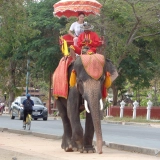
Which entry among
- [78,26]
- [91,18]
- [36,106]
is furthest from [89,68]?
[36,106]

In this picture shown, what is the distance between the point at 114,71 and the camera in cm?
1326

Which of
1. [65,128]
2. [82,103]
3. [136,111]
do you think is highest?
[82,103]

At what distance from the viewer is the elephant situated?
12461 mm

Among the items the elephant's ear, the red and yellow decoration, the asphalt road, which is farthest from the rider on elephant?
the asphalt road

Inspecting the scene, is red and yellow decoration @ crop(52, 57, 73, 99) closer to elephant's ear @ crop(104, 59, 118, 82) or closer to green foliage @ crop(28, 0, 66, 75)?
elephant's ear @ crop(104, 59, 118, 82)

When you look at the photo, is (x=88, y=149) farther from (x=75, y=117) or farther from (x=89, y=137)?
(x=75, y=117)

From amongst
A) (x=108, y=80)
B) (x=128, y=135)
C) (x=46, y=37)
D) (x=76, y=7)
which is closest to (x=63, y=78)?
(x=108, y=80)

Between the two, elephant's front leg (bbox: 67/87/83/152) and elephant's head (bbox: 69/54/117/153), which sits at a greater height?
elephant's head (bbox: 69/54/117/153)

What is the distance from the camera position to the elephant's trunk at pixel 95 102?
12133 millimetres

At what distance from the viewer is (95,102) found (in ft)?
40.9

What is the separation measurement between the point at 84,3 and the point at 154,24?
69.5 feet

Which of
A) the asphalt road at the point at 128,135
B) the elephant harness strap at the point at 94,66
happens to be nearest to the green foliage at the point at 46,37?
the asphalt road at the point at 128,135

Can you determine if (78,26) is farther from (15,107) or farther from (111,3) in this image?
(15,107)

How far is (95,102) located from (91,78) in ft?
2.05
